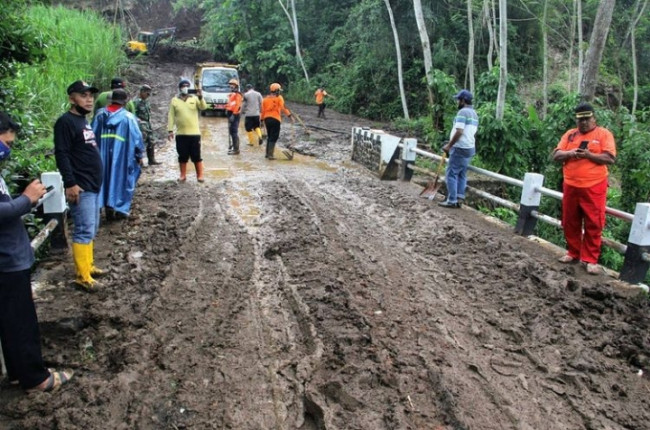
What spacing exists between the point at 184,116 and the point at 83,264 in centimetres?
477

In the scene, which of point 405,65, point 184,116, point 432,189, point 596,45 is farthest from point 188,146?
point 405,65

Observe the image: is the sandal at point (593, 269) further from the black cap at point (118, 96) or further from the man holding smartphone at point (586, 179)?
the black cap at point (118, 96)

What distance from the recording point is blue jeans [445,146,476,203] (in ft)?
27.1

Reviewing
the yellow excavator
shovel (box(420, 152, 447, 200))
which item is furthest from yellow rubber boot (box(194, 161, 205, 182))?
the yellow excavator

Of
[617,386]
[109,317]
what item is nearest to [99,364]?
[109,317]

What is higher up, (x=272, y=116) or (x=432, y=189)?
(x=272, y=116)

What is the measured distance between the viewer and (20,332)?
3426 mm

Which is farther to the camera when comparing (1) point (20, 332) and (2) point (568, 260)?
(2) point (568, 260)

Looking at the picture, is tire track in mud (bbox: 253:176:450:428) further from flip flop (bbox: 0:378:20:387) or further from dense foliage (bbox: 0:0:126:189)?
dense foliage (bbox: 0:0:126:189)

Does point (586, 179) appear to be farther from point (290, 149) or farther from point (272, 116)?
point (290, 149)

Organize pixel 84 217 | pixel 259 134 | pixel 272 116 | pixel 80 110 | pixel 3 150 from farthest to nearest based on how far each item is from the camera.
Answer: pixel 259 134, pixel 272 116, pixel 84 217, pixel 80 110, pixel 3 150

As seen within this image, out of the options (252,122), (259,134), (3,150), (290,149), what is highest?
(3,150)

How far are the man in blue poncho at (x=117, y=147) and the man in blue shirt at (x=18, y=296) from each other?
328cm

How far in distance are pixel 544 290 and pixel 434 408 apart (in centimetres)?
247
